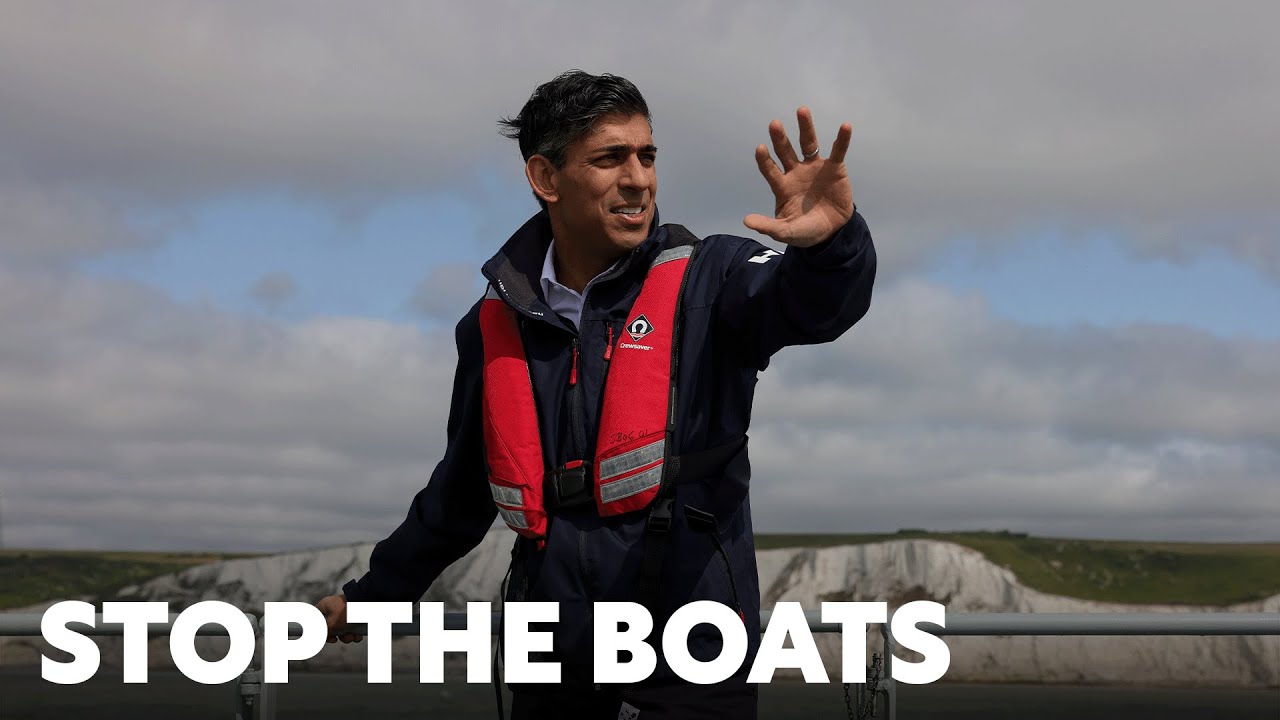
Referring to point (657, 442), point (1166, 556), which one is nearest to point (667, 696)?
point (657, 442)

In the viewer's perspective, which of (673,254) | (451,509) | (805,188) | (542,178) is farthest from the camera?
(451,509)

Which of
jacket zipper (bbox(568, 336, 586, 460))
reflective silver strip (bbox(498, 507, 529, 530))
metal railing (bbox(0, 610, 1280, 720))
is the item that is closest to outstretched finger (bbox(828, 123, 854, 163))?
jacket zipper (bbox(568, 336, 586, 460))

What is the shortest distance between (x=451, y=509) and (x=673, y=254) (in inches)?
44.0

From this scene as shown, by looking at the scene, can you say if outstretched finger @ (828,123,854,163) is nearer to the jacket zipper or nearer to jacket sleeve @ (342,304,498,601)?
the jacket zipper

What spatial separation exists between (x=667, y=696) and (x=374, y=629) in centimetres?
144

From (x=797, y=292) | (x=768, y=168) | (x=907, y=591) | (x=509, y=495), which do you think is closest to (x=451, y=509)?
(x=509, y=495)

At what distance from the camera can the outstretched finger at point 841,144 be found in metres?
2.78

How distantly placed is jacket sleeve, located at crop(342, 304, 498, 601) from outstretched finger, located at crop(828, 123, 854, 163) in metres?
1.26

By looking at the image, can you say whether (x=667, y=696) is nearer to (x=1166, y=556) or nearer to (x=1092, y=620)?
(x=1092, y=620)

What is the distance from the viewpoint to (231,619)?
4230 mm

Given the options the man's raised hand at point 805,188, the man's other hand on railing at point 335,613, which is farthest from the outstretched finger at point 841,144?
the man's other hand on railing at point 335,613

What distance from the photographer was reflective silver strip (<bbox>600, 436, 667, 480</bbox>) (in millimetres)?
3000

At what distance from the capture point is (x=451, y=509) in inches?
147

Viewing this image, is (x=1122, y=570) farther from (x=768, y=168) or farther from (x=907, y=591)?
(x=768, y=168)
